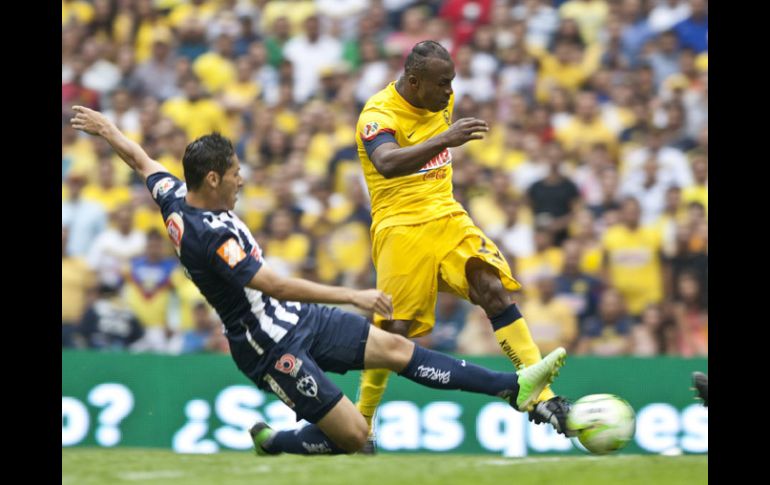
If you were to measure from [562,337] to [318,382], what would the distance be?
4573 mm

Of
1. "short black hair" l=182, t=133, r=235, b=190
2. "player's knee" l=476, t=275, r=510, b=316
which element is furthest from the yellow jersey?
"short black hair" l=182, t=133, r=235, b=190

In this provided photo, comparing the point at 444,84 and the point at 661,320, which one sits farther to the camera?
the point at 661,320

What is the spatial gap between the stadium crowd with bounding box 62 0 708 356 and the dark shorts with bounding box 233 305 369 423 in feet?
13.4

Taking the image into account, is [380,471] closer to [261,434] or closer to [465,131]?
[261,434]

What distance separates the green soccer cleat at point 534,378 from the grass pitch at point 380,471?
17.6 inches

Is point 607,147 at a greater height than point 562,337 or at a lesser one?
greater

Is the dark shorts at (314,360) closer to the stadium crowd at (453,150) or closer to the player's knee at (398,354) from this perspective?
the player's knee at (398,354)

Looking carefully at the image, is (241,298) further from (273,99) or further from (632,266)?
(273,99)

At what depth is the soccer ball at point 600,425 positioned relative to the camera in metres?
7.89

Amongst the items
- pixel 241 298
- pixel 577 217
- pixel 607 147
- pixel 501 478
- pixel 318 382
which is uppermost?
pixel 607 147

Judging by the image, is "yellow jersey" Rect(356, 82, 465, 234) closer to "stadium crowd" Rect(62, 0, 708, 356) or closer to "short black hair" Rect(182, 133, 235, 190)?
"short black hair" Rect(182, 133, 235, 190)

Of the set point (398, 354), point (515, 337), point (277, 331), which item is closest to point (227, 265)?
point (277, 331)

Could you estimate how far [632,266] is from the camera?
12219 mm

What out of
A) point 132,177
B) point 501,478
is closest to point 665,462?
point 501,478
